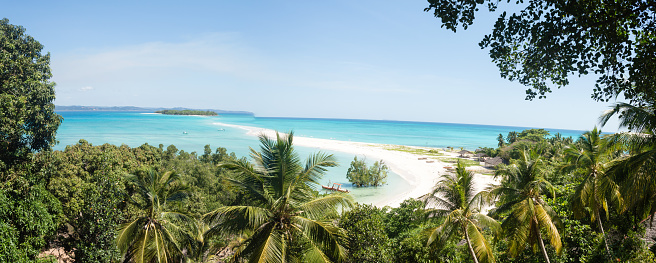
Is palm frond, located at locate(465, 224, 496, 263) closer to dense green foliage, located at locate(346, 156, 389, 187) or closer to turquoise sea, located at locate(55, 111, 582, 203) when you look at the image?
turquoise sea, located at locate(55, 111, 582, 203)

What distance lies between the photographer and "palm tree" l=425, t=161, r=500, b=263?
365 inches

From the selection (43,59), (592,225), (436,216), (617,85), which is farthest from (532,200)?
(43,59)

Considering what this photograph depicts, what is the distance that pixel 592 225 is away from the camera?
12664mm

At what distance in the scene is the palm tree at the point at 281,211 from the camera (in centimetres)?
700

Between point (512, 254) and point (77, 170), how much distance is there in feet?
53.6

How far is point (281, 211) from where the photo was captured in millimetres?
7320

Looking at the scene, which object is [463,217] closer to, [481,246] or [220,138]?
[481,246]

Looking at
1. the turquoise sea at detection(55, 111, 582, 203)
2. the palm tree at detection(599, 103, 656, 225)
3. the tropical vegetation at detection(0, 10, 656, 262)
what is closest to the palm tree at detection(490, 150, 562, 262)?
the tropical vegetation at detection(0, 10, 656, 262)

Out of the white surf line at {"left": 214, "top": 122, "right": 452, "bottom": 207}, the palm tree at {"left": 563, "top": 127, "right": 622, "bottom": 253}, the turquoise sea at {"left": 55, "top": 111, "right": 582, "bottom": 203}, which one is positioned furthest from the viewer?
the turquoise sea at {"left": 55, "top": 111, "right": 582, "bottom": 203}

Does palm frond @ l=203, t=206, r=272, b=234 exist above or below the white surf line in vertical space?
above

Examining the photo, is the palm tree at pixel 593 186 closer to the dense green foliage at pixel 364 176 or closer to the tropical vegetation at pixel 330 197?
the tropical vegetation at pixel 330 197

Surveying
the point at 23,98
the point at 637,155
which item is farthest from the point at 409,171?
the point at 23,98

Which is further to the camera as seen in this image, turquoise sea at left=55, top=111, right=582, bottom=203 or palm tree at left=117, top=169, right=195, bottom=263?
turquoise sea at left=55, top=111, right=582, bottom=203

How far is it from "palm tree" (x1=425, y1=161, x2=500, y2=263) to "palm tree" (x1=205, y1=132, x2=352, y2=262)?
405 cm
